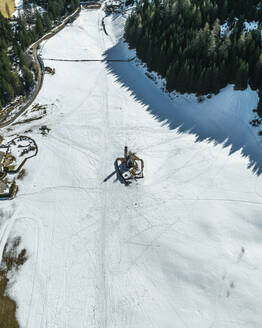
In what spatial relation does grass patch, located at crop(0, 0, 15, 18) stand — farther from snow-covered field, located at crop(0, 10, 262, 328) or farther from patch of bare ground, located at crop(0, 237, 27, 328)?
patch of bare ground, located at crop(0, 237, 27, 328)

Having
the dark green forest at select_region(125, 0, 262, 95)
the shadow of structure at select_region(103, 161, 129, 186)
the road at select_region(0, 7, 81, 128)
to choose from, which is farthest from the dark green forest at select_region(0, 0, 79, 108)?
the shadow of structure at select_region(103, 161, 129, 186)

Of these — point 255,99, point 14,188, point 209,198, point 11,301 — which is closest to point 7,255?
point 11,301

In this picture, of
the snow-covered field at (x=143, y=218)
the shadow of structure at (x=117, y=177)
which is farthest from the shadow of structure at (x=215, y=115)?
the shadow of structure at (x=117, y=177)

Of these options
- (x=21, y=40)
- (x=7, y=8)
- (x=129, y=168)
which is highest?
(x=7, y=8)

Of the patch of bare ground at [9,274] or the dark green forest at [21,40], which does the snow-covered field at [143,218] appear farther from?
the dark green forest at [21,40]

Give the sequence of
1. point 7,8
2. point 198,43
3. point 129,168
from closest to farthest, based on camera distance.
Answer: point 129,168 → point 198,43 → point 7,8

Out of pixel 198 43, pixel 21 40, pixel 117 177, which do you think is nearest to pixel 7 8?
pixel 21 40

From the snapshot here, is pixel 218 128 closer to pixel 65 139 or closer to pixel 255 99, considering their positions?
pixel 255 99

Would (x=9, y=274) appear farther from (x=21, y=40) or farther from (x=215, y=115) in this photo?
(x=21, y=40)
